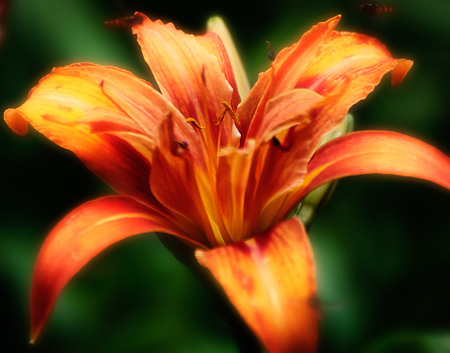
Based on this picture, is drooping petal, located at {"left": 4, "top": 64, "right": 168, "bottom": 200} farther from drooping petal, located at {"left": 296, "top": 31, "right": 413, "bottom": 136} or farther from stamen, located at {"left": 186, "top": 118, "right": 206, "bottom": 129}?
drooping petal, located at {"left": 296, "top": 31, "right": 413, "bottom": 136}

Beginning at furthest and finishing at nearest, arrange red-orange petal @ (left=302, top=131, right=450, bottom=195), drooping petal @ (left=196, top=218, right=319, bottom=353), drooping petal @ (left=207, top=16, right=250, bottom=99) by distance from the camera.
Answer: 1. drooping petal @ (left=207, top=16, right=250, bottom=99)
2. red-orange petal @ (left=302, top=131, right=450, bottom=195)
3. drooping petal @ (left=196, top=218, right=319, bottom=353)

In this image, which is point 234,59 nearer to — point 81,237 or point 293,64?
point 293,64

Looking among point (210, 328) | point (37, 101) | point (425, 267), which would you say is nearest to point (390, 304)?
point (425, 267)

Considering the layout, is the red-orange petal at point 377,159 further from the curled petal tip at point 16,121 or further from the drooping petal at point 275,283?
the curled petal tip at point 16,121

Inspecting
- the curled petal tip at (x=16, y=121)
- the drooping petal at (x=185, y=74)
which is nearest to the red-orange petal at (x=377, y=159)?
the drooping petal at (x=185, y=74)

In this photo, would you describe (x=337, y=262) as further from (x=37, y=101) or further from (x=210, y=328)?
(x=37, y=101)

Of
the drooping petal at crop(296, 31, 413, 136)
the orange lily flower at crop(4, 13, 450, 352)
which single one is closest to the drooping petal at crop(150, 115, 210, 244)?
the orange lily flower at crop(4, 13, 450, 352)
